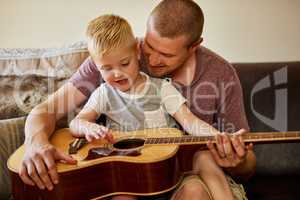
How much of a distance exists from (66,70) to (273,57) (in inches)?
43.3

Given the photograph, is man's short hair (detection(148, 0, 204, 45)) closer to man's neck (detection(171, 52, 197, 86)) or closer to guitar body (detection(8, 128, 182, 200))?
man's neck (detection(171, 52, 197, 86))

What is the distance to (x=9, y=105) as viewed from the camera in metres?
1.77

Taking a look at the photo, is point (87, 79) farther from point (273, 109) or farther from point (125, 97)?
point (273, 109)

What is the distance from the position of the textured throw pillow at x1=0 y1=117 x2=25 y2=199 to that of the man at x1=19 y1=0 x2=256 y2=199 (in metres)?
0.15

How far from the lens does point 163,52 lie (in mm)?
1425

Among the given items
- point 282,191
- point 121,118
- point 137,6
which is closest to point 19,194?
point 121,118

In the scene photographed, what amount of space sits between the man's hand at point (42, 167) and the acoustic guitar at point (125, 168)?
20mm

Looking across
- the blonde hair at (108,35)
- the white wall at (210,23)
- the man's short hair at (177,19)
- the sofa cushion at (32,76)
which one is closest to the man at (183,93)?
the man's short hair at (177,19)

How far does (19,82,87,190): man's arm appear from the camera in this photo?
1.23m

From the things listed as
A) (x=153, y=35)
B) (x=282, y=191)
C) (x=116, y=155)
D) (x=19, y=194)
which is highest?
(x=153, y=35)

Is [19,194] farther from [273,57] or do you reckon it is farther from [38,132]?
[273,57]

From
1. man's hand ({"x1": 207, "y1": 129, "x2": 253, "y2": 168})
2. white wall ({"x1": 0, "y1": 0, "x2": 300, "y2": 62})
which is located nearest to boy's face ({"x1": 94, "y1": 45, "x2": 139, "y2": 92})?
man's hand ({"x1": 207, "y1": 129, "x2": 253, "y2": 168})

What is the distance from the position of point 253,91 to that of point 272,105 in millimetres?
105

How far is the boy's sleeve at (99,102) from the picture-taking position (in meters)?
1.52
